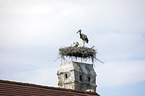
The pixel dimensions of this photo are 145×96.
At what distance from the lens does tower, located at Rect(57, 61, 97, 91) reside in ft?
77.7

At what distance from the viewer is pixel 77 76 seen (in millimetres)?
23859

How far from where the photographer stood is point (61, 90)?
16859 mm

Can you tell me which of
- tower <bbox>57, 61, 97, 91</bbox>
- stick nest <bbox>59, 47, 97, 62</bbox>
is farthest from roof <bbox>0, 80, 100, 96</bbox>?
stick nest <bbox>59, 47, 97, 62</bbox>

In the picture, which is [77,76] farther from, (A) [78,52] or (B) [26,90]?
(B) [26,90]

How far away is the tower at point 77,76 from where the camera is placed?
77.7 ft

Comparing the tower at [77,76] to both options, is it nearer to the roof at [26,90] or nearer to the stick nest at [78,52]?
the stick nest at [78,52]

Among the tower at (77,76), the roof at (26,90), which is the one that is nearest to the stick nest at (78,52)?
the tower at (77,76)

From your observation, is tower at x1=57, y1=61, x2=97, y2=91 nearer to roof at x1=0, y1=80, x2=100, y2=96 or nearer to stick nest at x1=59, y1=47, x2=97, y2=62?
stick nest at x1=59, y1=47, x2=97, y2=62

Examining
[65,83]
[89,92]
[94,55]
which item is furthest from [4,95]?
[94,55]

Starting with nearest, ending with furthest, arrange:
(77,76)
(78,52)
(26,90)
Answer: (26,90)
(77,76)
(78,52)

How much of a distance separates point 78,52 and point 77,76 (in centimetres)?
167

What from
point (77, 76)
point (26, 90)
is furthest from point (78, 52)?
point (26, 90)

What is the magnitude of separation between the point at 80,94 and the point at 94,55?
8048 millimetres

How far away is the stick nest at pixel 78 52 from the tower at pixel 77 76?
0.56 m
